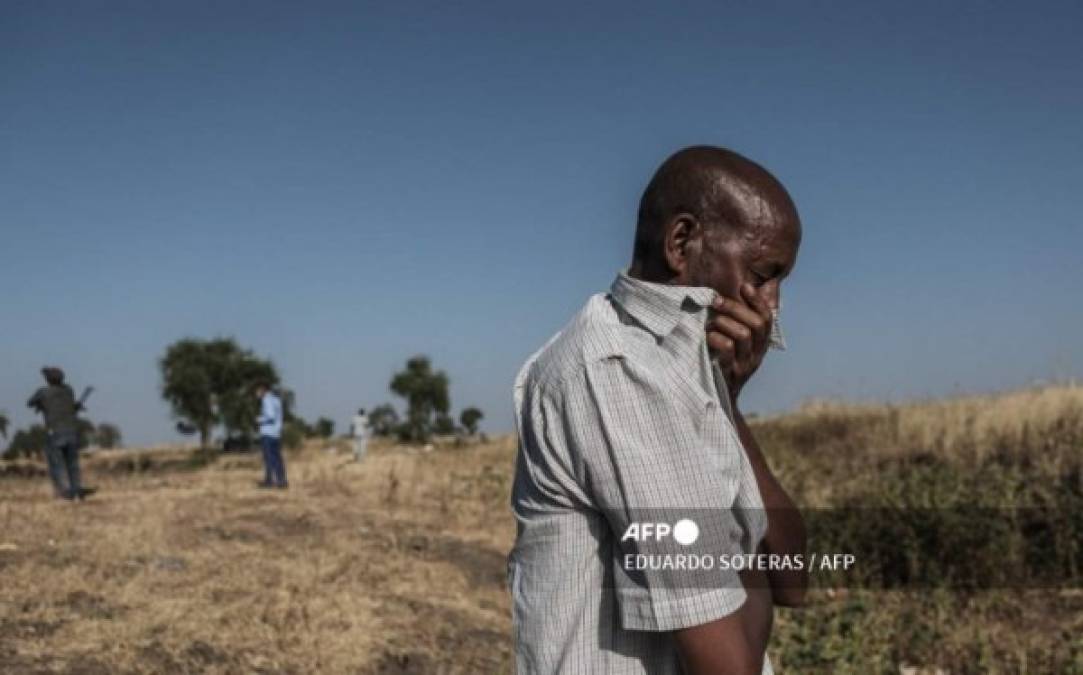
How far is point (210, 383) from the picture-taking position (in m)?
34.7

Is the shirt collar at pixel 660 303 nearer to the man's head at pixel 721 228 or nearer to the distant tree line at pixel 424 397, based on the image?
the man's head at pixel 721 228

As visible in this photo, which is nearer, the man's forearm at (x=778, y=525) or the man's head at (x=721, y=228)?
the man's head at (x=721, y=228)

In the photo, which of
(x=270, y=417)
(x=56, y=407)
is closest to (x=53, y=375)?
(x=56, y=407)

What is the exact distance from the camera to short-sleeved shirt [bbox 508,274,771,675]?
115 cm

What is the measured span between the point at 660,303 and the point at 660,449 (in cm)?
26

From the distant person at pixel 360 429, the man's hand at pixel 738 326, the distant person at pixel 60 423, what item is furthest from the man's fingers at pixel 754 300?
the distant person at pixel 360 429

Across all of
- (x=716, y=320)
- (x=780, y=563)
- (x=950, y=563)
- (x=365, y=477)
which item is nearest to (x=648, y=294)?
(x=716, y=320)

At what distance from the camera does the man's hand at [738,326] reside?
1.41 m

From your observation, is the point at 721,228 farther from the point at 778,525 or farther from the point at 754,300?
the point at 778,525

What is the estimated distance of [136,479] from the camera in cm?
1549

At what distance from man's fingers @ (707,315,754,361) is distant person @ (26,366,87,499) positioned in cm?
1184

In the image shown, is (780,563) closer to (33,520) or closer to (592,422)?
(592,422)

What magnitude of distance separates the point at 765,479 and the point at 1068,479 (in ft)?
23.1

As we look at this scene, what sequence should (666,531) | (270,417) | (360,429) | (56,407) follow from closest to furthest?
(666,531)
(56,407)
(270,417)
(360,429)
